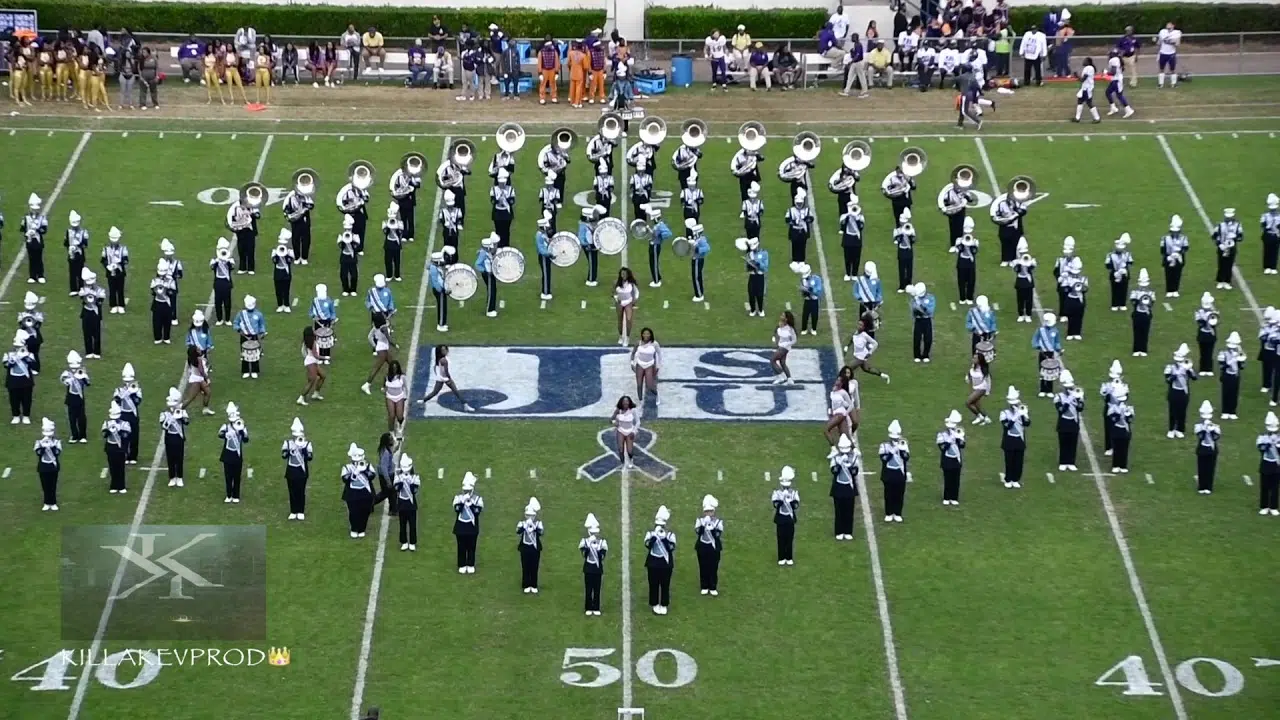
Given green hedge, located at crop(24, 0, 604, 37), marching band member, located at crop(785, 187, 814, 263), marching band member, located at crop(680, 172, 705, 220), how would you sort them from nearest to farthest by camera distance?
marching band member, located at crop(785, 187, 814, 263) → marching band member, located at crop(680, 172, 705, 220) → green hedge, located at crop(24, 0, 604, 37)

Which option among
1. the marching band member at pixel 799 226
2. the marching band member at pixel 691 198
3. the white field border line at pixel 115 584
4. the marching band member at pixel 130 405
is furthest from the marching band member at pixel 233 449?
the marching band member at pixel 691 198

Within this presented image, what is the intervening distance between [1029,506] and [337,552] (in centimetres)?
857

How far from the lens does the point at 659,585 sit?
31.8 m

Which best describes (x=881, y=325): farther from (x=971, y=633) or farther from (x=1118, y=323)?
(x=971, y=633)

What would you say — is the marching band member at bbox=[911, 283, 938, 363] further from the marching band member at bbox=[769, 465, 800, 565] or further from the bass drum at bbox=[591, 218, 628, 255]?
the marching band member at bbox=[769, 465, 800, 565]

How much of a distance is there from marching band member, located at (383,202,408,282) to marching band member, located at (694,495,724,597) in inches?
426

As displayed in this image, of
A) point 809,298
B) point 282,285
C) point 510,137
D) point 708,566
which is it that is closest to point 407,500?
point 708,566

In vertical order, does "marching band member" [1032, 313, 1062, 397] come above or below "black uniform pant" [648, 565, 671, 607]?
above

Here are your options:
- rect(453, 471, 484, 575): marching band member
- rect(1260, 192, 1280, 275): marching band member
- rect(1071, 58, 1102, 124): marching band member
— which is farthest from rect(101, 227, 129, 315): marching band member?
rect(1071, 58, 1102, 124): marching band member

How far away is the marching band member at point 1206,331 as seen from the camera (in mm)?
38188

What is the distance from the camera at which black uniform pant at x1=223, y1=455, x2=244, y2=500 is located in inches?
1345

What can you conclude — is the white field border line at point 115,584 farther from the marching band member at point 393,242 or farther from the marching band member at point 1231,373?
the marching band member at point 1231,373

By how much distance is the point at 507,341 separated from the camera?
39812 mm

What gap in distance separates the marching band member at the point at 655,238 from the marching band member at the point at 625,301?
2.09 m
